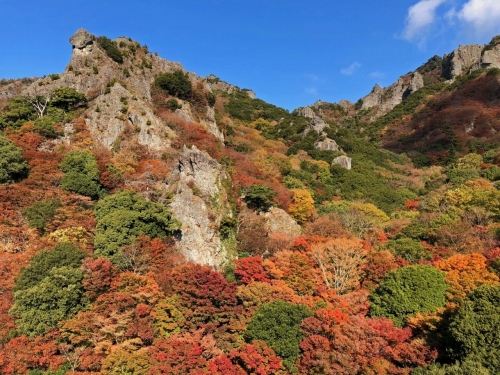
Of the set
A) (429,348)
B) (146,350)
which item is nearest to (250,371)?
(146,350)

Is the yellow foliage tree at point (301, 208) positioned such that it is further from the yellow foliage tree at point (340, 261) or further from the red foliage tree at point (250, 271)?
the red foliage tree at point (250, 271)

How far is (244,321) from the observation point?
19.6m

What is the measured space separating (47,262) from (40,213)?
674 centimetres

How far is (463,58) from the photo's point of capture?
10881cm

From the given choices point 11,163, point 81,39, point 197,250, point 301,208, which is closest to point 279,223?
point 301,208

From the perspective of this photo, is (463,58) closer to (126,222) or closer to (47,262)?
(126,222)

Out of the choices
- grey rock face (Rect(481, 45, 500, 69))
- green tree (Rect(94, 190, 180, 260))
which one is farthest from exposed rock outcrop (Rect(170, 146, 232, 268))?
grey rock face (Rect(481, 45, 500, 69))

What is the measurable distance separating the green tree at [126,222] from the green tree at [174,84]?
2238 cm

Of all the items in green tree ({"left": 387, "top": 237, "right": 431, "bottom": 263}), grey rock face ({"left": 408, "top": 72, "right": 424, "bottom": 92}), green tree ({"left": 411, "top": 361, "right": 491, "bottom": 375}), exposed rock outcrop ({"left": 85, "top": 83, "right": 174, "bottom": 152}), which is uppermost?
grey rock face ({"left": 408, "top": 72, "right": 424, "bottom": 92})

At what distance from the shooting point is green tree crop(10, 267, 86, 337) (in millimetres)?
18141

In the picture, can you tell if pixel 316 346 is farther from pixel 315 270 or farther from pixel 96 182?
pixel 96 182

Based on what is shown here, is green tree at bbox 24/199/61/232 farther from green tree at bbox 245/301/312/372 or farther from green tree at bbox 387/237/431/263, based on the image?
green tree at bbox 387/237/431/263

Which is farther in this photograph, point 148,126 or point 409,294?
point 148,126

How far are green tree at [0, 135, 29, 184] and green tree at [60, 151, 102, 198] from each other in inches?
123
